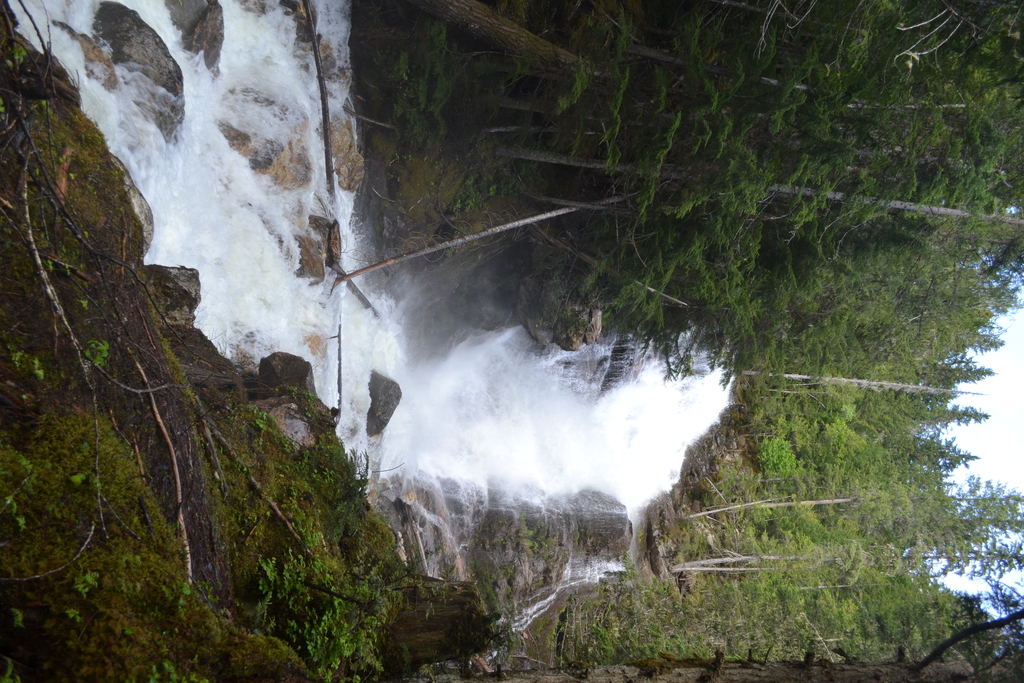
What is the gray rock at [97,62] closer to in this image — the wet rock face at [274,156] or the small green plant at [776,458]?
the wet rock face at [274,156]

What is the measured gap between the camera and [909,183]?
21.7 ft

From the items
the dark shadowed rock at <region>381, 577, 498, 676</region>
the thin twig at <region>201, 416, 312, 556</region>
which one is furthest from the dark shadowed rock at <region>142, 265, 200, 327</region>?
the dark shadowed rock at <region>381, 577, 498, 676</region>

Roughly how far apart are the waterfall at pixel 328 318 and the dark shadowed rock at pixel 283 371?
39cm

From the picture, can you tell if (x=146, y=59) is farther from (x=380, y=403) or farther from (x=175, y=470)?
(x=380, y=403)

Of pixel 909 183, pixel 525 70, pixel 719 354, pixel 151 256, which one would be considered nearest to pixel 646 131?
pixel 525 70

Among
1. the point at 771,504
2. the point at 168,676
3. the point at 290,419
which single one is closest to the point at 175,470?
the point at 168,676

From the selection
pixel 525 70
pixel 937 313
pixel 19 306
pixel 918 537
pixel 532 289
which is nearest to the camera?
pixel 19 306

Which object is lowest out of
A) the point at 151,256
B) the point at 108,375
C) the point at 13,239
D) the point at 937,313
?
the point at 108,375

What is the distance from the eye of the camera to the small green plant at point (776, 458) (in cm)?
1462

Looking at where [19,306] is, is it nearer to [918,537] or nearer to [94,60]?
[94,60]

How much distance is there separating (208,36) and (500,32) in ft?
10.4

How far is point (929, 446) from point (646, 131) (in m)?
14.8

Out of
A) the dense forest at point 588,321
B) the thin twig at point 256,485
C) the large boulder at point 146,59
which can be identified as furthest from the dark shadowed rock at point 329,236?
the thin twig at point 256,485

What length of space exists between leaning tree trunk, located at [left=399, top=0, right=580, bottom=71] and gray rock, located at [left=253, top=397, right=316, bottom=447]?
4529 millimetres
